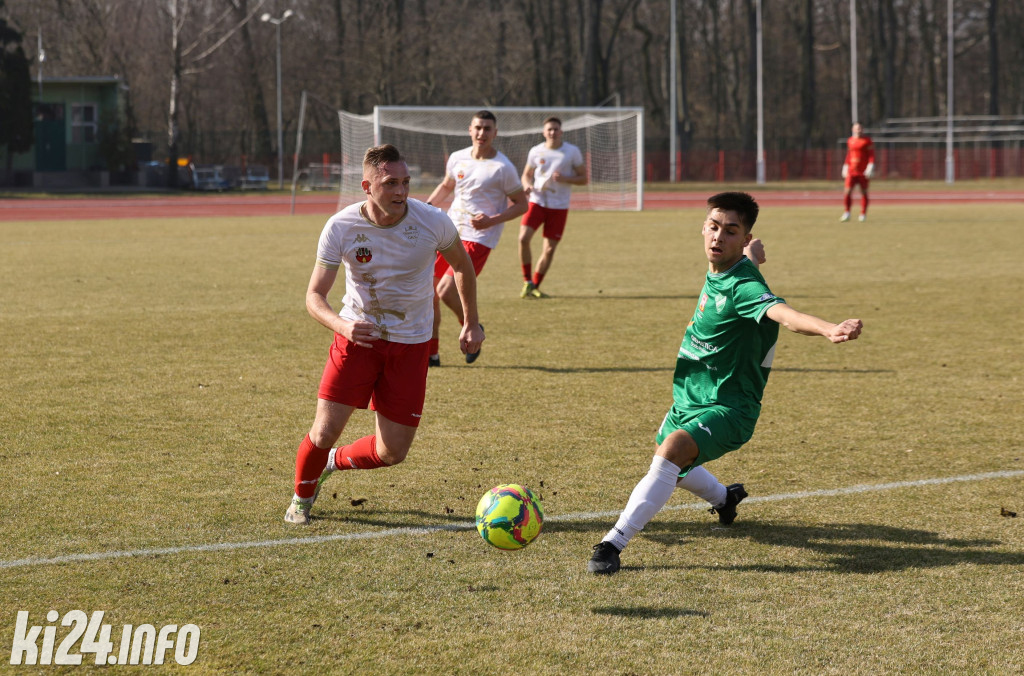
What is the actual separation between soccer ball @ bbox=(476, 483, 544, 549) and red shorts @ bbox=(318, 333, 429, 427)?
69cm

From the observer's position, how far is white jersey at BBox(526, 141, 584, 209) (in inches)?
583

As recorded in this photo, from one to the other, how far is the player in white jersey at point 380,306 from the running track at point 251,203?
26.2 m

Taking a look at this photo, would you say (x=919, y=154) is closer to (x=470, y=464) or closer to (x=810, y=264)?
(x=810, y=264)

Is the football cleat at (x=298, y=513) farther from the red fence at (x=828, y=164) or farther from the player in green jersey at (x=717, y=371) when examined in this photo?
the red fence at (x=828, y=164)

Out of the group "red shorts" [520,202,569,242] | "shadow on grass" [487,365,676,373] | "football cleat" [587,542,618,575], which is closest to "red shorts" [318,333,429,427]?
"football cleat" [587,542,618,575]

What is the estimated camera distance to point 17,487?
19.9ft

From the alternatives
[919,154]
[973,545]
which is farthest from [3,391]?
[919,154]

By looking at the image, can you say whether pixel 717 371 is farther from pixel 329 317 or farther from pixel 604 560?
pixel 329 317

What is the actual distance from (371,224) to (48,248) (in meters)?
17.7

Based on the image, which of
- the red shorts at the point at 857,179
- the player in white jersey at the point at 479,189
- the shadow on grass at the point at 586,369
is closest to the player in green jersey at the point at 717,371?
the shadow on grass at the point at 586,369

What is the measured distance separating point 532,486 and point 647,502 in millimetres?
1383

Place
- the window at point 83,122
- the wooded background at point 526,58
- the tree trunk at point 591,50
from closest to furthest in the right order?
the window at point 83,122 → the wooded background at point 526,58 → the tree trunk at point 591,50

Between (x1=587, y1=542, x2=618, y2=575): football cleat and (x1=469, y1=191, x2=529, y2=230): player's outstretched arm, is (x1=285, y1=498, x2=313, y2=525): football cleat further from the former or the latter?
(x1=469, y1=191, x2=529, y2=230): player's outstretched arm

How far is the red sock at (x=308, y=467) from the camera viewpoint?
5.51 m
